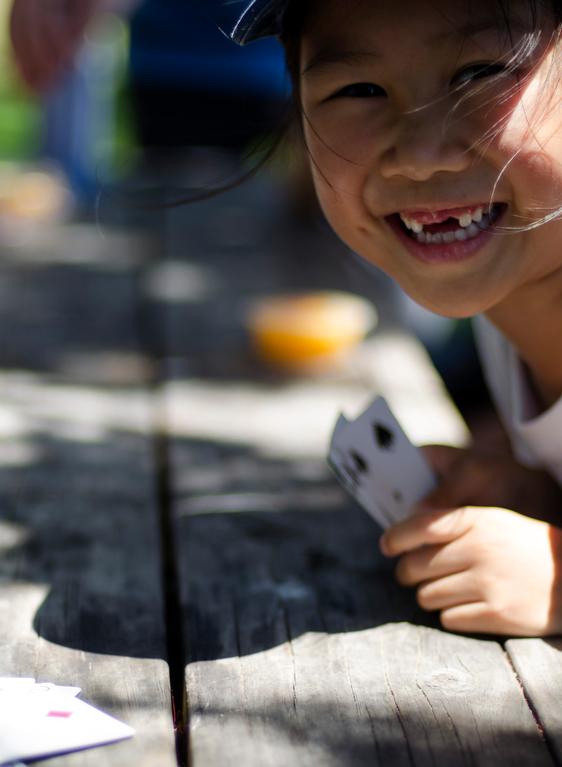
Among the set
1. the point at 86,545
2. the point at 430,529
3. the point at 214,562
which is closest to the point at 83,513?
the point at 86,545

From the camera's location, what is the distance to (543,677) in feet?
A: 3.94

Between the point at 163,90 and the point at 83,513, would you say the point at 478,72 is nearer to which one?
the point at 83,513

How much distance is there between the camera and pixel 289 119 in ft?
4.97

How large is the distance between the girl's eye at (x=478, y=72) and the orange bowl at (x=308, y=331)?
102 cm

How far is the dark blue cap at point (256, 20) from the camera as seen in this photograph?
1.29m

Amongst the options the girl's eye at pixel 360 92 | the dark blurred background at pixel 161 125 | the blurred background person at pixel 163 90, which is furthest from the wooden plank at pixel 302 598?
the blurred background person at pixel 163 90

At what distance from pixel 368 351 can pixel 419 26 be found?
115 cm

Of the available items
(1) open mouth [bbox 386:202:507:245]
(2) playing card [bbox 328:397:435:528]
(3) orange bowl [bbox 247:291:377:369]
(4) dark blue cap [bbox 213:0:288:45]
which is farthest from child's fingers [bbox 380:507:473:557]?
(3) orange bowl [bbox 247:291:377:369]

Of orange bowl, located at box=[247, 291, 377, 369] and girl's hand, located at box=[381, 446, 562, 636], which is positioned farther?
orange bowl, located at box=[247, 291, 377, 369]

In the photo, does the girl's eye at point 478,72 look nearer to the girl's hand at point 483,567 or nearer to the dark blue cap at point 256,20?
the dark blue cap at point 256,20

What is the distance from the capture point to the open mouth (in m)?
1.33

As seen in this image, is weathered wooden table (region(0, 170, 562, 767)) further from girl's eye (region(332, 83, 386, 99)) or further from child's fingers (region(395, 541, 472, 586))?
girl's eye (region(332, 83, 386, 99))

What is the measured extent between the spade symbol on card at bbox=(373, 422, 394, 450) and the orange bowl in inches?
28.9

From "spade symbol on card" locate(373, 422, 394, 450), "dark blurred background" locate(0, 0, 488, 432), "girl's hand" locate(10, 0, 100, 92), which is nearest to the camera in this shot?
"spade symbol on card" locate(373, 422, 394, 450)
